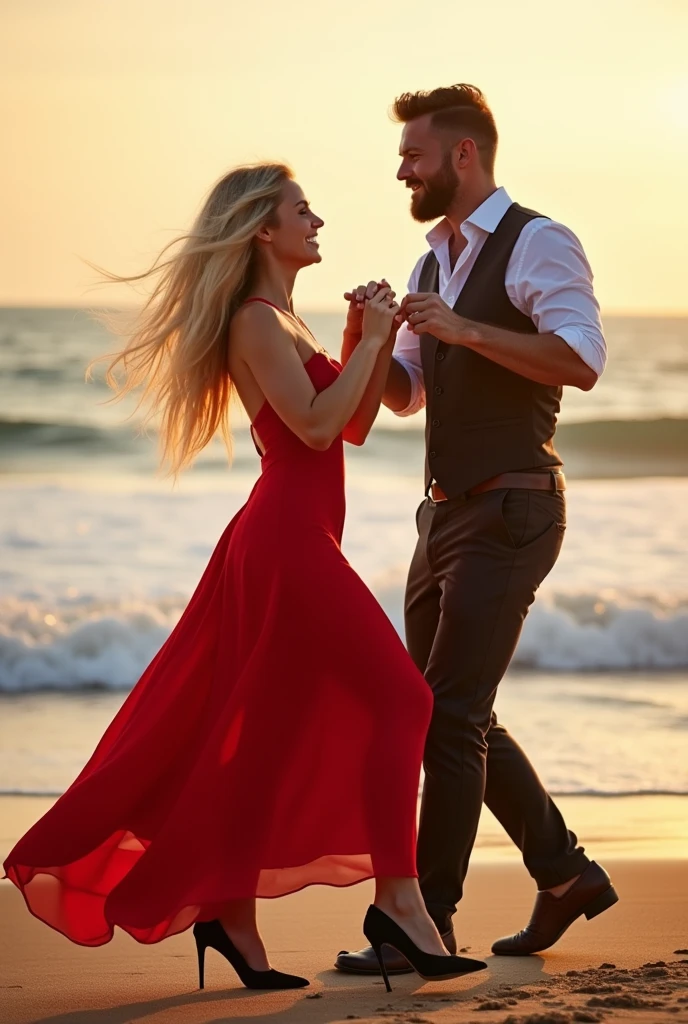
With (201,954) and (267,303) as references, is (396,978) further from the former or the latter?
(267,303)

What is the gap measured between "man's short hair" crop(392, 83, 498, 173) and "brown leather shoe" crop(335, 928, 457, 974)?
1.86 m

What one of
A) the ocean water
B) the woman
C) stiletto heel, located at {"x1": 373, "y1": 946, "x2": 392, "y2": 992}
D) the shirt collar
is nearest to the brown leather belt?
the woman

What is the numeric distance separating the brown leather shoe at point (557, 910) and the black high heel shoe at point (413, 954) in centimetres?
45

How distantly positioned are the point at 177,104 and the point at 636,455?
7216 millimetres

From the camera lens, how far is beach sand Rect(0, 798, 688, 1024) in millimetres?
3031

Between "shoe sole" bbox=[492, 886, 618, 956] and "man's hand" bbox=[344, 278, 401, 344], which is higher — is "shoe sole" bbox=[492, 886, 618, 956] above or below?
below

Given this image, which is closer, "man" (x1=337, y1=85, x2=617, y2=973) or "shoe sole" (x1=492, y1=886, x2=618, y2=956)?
"man" (x1=337, y1=85, x2=617, y2=973)

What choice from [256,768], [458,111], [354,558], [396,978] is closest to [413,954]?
[396,978]

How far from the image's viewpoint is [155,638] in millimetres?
9281

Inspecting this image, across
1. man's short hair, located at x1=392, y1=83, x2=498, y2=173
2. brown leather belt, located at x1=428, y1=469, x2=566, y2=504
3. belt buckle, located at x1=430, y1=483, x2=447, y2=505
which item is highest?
man's short hair, located at x1=392, y1=83, x2=498, y2=173

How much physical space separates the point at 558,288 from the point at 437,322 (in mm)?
300

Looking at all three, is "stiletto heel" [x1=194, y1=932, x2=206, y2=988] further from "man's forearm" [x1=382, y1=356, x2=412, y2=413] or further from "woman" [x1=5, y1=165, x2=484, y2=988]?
"man's forearm" [x1=382, y1=356, x2=412, y2=413]

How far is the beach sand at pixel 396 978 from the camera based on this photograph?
3.03 meters

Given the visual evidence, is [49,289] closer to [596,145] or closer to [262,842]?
[596,145]
